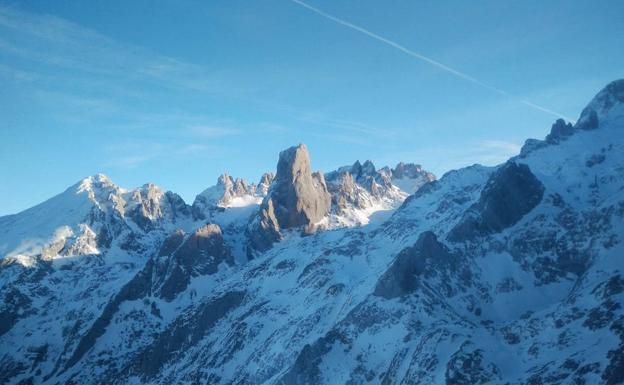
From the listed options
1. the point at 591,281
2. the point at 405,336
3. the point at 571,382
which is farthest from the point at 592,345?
the point at 405,336

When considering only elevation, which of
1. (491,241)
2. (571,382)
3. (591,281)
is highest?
(491,241)

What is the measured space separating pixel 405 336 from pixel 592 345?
4378 cm

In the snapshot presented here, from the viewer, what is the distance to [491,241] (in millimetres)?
197625

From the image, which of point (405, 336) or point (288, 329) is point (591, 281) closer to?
point (405, 336)

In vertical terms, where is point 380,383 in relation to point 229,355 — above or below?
below

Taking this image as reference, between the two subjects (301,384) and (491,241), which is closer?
(301,384)

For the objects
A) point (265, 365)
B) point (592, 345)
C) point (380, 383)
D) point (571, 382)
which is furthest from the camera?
point (265, 365)

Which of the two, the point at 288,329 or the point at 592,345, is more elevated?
the point at 288,329

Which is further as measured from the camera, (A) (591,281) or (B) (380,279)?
(B) (380,279)

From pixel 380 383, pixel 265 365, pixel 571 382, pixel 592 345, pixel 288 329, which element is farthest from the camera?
pixel 288 329

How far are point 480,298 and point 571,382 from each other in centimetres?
5770

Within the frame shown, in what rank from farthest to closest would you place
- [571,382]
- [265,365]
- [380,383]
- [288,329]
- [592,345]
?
[288,329] < [265,365] < [380,383] < [592,345] < [571,382]

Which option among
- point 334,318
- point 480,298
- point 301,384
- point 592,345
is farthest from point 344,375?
point 592,345

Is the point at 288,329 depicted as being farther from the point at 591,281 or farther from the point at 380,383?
the point at 591,281
